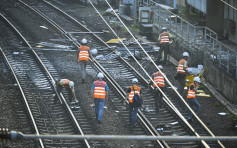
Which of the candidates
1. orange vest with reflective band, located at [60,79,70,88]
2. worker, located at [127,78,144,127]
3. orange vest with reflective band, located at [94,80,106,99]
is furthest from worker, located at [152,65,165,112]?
orange vest with reflective band, located at [60,79,70,88]

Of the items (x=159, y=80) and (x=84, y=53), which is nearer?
(x=159, y=80)

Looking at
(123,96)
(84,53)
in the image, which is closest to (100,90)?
(123,96)

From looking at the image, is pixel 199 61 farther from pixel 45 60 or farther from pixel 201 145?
pixel 201 145

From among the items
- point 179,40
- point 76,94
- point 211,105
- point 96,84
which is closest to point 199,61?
point 179,40

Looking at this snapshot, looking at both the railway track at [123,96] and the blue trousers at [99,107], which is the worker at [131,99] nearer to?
the railway track at [123,96]

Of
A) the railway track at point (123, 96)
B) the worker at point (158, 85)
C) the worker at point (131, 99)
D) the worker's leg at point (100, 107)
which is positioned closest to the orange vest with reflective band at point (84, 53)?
the railway track at point (123, 96)

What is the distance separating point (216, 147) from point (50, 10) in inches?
856

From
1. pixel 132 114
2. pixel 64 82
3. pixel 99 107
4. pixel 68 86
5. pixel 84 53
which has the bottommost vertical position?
pixel 132 114

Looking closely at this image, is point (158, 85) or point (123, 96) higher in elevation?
point (158, 85)

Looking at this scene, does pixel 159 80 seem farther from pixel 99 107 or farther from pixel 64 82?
pixel 64 82

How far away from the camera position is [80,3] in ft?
123

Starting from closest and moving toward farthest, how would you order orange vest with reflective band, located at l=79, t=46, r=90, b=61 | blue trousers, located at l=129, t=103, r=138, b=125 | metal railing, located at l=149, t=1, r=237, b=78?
blue trousers, located at l=129, t=103, r=138, b=125, metal railing, located at l=149, t=1, r=237, b=78, orange vest with reflective band, located at l=79, t=46, r=90, b=61

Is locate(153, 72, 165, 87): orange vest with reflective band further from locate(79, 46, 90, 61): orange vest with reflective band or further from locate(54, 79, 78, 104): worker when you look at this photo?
locate(79, 46, 90, 61): orange vest with reflective band

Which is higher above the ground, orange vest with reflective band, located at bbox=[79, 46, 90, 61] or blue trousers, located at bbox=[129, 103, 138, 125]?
orange vest with reflective band, located at bbox=[79, 46, 90, 61]
